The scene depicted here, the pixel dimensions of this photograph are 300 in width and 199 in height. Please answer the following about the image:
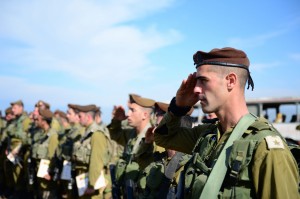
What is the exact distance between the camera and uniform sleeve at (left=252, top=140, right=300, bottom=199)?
5.21ft

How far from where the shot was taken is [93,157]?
18.0ft

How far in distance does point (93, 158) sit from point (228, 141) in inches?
158

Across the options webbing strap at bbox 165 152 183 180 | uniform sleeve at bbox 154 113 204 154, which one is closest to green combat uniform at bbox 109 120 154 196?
webbing strap at bbox 165 152 183 180

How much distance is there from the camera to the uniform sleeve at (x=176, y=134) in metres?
2.64

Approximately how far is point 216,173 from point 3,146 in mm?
10260

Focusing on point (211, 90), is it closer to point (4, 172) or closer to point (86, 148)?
point (86, 148)

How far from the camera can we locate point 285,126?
12.2 m

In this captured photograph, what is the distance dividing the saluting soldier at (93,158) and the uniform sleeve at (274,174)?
163 inches

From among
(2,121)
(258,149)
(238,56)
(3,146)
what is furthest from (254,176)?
(2,121)

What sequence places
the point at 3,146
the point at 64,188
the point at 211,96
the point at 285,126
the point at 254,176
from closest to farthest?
the point at 254,176
the point at 211,96
the point at 64,188
the point at 3,146
the point at 285,126

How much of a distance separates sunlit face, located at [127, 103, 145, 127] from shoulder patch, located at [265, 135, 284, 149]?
10.3ft

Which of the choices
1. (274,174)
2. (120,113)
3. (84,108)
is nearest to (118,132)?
(120,113)

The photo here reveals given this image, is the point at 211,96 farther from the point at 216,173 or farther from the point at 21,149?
the point at 21,149

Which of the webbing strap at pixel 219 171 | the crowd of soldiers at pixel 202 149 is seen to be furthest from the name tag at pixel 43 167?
the webbing strap at pixel 219 171
